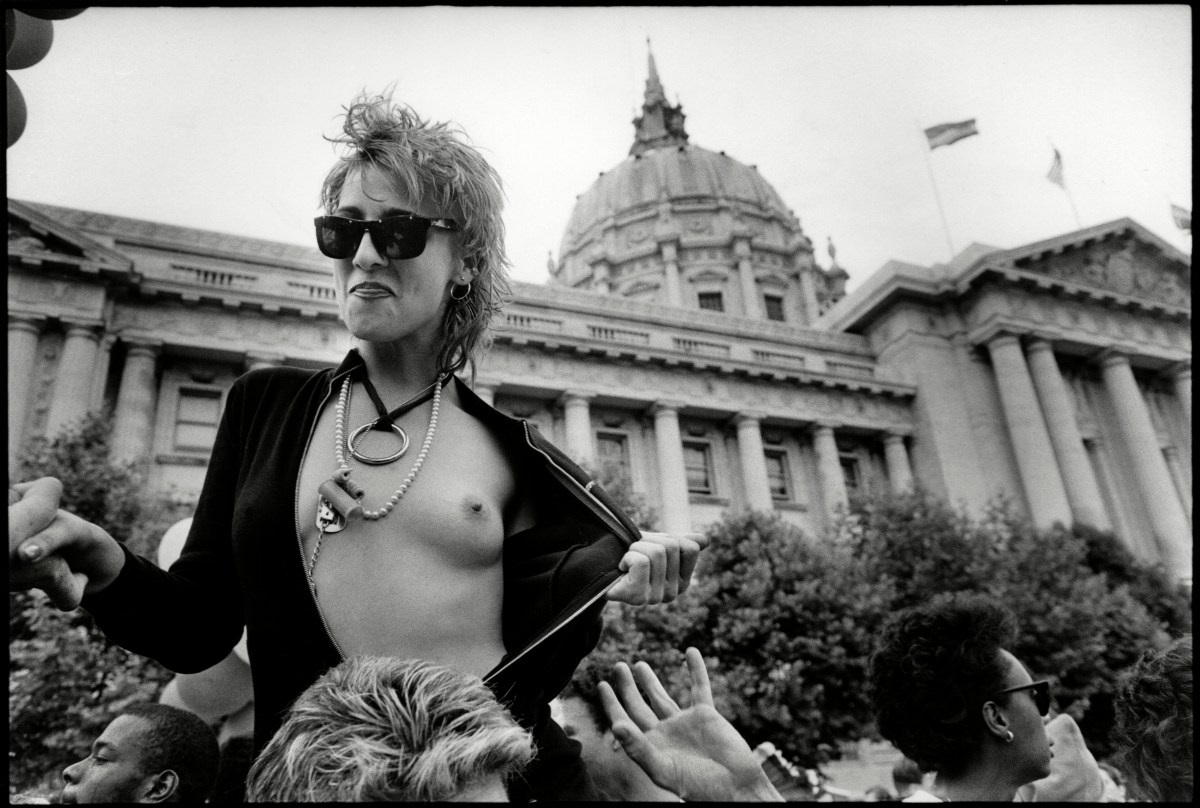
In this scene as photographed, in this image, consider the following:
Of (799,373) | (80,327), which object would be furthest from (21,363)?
(799,373)

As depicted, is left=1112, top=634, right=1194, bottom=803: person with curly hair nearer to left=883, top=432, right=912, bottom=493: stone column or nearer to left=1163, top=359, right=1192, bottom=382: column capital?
left=883, top=432, right=912, bottom=493: stone column

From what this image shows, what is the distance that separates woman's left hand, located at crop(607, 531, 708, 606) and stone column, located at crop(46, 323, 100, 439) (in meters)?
22.3

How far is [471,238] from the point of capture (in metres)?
1.81

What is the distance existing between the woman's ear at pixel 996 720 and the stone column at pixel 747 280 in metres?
52.7

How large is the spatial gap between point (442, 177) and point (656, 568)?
866 mm

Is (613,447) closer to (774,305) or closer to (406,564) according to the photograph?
(406,564)

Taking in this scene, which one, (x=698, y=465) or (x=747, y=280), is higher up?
(x=747, y=280)

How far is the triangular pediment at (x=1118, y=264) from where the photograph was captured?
33.6 m

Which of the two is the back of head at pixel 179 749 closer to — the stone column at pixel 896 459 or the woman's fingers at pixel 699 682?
the woman's fingers at pixel 699 682

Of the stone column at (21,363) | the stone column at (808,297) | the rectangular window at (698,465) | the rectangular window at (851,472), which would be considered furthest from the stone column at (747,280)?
the stone column at (21,363)

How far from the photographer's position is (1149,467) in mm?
31859

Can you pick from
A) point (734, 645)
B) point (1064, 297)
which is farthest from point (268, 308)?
point (1064, 297)

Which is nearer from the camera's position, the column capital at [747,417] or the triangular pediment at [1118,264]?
the column capital at [747,417]

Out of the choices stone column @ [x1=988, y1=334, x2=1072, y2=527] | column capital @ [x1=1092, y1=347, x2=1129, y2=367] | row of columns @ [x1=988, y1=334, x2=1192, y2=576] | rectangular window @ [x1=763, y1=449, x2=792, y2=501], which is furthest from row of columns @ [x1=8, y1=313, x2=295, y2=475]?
column capital @ [x1=1092, y1=347, x2=1129, y2=367]
